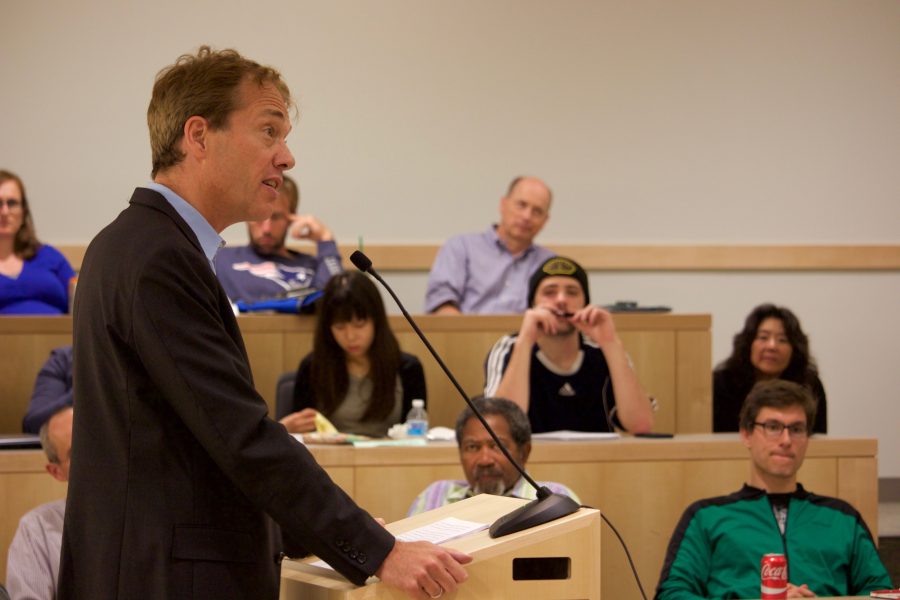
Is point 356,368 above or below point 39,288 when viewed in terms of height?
below

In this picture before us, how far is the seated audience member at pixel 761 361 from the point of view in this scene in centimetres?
445

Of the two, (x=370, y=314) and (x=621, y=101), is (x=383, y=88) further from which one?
(x=370, y=314)

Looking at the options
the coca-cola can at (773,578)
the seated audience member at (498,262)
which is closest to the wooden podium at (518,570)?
Answer: the coca-cola can at (773,578)

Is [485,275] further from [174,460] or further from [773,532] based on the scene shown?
[174,460]

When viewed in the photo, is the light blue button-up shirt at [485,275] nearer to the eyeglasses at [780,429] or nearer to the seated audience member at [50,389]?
the seated audience member at [50,389]

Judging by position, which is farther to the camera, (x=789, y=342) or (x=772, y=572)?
(x=789, y=342)

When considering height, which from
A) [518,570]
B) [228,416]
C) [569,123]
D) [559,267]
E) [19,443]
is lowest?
[19,443]

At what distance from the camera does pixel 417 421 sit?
3822 mm

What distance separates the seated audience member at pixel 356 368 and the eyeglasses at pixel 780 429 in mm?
1428

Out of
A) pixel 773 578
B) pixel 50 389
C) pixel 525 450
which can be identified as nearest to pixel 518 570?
pixel 773 578

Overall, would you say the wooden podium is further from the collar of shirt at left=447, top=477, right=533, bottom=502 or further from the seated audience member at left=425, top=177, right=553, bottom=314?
the seated audience member at left=425, top=177, right=553, bottom=314

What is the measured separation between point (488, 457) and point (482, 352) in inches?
Result: 59.2

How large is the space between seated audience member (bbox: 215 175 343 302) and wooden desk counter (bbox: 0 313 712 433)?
1.30ft

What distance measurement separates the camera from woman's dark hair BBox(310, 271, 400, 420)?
4031mm
